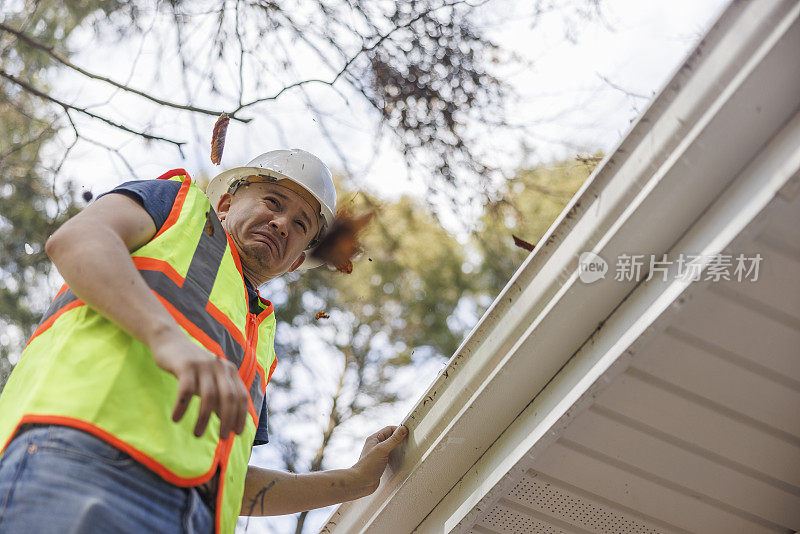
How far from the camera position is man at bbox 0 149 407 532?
1.46 m

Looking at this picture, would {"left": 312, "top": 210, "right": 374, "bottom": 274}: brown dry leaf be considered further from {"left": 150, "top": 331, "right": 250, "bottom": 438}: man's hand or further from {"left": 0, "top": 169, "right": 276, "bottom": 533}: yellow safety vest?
{"left": 150, "top": 331, "right": 250, "bottom": 438}: man's hand

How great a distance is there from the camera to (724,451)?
2207 millimetres

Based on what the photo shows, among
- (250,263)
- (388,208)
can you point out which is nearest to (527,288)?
(250,263)

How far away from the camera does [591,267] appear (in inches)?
77.9

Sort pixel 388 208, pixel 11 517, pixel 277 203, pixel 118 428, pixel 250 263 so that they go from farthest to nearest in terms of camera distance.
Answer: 1. pixel 388 208
2. pixel 277 203
3. pixel 250 263
4. pixel 118 428
5. pixel 11 517

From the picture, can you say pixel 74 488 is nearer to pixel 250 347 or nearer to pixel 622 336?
pixel 250 347

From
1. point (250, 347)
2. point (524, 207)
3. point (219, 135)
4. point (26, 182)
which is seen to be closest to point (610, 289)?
point (250, 347)

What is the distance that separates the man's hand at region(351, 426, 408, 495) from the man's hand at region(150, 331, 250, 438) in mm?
1214

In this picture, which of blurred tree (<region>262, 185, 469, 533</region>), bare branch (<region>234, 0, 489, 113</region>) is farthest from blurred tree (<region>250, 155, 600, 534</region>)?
bare branch (<region>234, 0, 489, 113</region>)

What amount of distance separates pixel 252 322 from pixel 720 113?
4.57 ft

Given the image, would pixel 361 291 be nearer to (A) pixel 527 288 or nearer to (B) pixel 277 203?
(B) pixel 277 203

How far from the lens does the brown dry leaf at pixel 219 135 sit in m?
3.41

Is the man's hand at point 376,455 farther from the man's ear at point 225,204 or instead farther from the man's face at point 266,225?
the man's ear at point 225,204

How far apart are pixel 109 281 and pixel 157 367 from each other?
23cm
